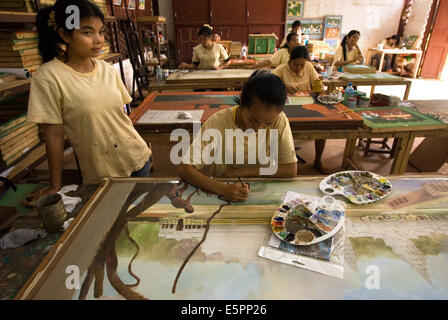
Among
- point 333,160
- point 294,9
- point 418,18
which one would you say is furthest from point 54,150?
point 418,18

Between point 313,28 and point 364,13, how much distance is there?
1.66 metres

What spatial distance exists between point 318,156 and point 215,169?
2154 millimetres

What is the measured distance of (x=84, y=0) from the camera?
52.2 inches

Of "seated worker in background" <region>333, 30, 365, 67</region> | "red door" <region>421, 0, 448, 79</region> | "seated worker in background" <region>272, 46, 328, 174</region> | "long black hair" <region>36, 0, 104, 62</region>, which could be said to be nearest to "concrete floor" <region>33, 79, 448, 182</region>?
"seated worker in background" <region>272, 46, 328, 174</region>

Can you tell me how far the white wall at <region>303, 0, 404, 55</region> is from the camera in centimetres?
843

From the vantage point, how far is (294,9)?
8.38 metres

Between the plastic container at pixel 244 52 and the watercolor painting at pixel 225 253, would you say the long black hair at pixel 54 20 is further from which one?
the plastic container at pixel 244 52

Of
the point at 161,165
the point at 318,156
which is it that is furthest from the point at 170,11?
the point at 318,156

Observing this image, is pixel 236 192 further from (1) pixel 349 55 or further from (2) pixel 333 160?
(1) pixel 349 55

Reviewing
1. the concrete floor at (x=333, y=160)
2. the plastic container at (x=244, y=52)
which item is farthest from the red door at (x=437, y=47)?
the plastic container at (x=244, y=52)

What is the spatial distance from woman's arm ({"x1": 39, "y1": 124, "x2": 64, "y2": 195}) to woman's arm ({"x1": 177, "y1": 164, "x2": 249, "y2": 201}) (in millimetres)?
621

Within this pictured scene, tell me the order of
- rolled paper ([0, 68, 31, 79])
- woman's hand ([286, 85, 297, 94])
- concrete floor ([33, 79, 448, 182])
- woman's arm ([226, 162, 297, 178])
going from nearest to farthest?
woman's arm ([226, 162, 297, 178])
rolled paper ([0, 68, 31, 79])
woman's hand ([286, 85, 297, 94])
concrete floor ([33, 79, 448, 182])

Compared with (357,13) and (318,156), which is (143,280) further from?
(357,13)

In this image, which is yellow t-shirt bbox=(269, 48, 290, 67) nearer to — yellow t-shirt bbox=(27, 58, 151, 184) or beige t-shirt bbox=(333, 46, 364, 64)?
beige t-shirt bbox=(333, 46, 364, 64)
